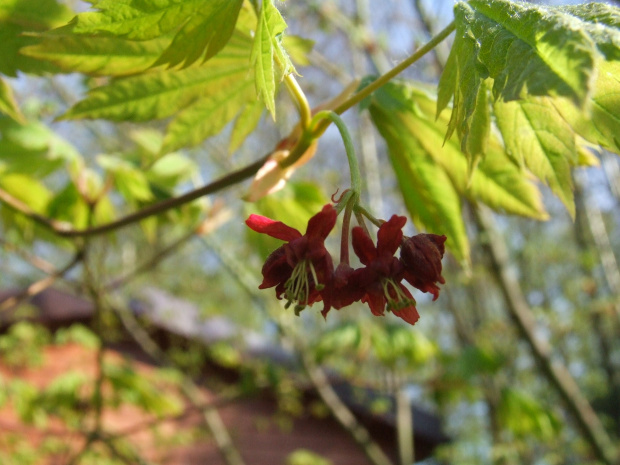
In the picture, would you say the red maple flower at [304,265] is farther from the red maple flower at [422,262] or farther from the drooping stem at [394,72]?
the drooping stem at [394,72]

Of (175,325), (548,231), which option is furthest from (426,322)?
(175,325)

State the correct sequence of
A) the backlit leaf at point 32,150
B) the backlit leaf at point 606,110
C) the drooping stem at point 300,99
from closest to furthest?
the backlit leaf at point 606,110, the drooping stem at point 300,99, the backlit leaf at point 32,150

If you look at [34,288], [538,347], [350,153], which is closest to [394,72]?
[350,153]

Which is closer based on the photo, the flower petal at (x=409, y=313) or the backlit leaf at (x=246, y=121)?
the flower petal at (x=409, y=313)

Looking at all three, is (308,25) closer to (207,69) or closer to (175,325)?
(175,325)

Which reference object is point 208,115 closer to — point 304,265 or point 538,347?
point 304,265

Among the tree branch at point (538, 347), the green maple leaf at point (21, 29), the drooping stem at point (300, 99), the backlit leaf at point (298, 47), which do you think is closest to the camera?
the drooping stem at point (300, 99)

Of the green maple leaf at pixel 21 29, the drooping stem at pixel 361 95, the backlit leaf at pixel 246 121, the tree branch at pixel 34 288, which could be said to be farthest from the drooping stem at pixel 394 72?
the tree branch at pixel 34 288
